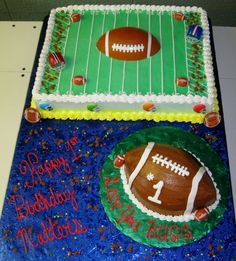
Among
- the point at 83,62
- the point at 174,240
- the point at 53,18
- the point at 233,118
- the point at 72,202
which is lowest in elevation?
the point at 174,240

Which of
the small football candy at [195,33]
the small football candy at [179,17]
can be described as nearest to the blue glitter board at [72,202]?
the small football candy at [195,33]

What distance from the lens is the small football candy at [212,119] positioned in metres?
3.72

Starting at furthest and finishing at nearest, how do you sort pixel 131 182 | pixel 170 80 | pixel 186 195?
pixel 170 80, pixel 131 182, pixel 186 195

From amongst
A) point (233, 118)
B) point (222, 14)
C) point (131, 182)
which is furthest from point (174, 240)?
point (222, 14)

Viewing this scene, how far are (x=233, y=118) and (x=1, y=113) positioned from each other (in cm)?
253

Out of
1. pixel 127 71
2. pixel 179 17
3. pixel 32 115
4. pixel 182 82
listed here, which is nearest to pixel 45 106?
pixel 32 115

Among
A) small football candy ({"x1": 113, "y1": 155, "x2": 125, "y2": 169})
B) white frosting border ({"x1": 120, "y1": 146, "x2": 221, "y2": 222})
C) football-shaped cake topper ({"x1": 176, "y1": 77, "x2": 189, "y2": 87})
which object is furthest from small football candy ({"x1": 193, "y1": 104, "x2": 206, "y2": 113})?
small football candy ({"x1": 113, "y1": 155, "x2": 125, "y2": 169})

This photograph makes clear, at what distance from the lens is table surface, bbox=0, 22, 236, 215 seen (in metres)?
4.01

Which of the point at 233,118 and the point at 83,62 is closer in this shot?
the point at 83,62

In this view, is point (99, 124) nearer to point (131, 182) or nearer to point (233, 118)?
point (131, 182)

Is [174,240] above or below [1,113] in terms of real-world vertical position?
below

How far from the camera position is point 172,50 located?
3904 millimetres

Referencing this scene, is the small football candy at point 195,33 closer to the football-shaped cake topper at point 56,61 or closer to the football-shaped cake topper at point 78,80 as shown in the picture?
the football-shaped cake topper at point 78,80

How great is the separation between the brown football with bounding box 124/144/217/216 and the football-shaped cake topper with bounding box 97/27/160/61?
1025 millimetres
